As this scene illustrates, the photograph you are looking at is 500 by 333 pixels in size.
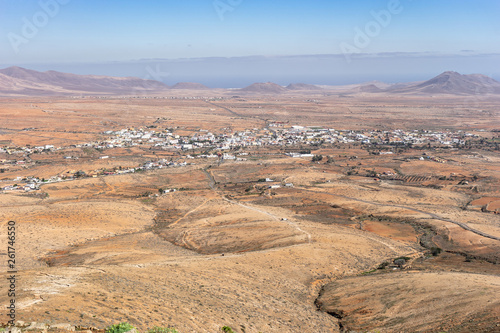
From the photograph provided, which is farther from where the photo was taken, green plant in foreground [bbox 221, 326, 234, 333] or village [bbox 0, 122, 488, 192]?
village [bbox 0, 122, 488, 192]

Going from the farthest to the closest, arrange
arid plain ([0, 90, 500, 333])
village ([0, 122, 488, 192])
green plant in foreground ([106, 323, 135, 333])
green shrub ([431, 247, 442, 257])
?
village ([0, 122, 488, 192]), green shrub ([431, 247, 442, 257]), arid plain ([0, 90, 500, 333]), green plant in foreground ([106, 323, 135, 333])

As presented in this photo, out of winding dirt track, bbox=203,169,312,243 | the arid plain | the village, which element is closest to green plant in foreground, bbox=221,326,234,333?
the arid plain

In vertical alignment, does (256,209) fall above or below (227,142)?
below

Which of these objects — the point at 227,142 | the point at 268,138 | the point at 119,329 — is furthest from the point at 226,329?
the point at 268,138

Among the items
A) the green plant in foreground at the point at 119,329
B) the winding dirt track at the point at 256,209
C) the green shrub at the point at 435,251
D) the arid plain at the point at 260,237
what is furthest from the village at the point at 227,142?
the green plant in foreground at the point at 119,329

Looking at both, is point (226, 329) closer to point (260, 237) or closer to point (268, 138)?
point (260, 237)

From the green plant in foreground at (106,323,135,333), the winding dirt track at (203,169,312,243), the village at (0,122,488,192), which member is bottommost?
the winding dirt track at (203,169,312,243)

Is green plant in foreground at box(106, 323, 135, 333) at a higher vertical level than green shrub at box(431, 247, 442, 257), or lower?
higher

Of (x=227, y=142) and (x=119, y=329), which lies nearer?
(x=119, y=329)

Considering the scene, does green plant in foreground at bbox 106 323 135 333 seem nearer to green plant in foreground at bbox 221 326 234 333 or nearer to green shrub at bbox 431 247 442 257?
green plant in foreground at bbox 221 326 234 333

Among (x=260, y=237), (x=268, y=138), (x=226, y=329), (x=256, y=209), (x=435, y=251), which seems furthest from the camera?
(x=268, y=138)
